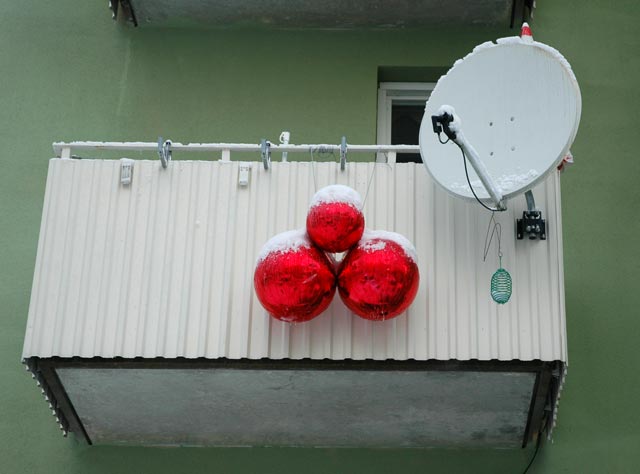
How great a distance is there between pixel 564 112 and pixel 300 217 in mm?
1919

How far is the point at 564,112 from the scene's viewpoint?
6758 mm

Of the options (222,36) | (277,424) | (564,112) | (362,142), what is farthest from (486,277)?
(222,36)

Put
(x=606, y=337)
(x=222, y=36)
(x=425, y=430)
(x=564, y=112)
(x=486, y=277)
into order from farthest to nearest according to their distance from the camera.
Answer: (x=222, y=36) < (x=606, y=337) < (x=425, y=430) < (x=486, y=277) < (x=564, y=112)

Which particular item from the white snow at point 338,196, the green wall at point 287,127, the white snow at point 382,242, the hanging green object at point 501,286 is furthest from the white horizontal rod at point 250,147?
the green wall at point 287,127

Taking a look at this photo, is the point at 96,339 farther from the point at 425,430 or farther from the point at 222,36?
the point at 222,36

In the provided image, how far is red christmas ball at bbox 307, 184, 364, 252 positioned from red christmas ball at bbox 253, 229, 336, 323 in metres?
0.10

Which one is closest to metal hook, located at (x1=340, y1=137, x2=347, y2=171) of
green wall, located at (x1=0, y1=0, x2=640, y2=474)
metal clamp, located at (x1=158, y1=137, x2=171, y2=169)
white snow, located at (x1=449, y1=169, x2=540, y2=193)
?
white snow, located at (x1=449, y1=169, x2=540, y2=193)

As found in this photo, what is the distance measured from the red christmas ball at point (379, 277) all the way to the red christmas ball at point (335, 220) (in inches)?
4.1

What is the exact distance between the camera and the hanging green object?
7.15 m

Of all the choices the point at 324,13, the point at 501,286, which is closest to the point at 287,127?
the point at 324,13

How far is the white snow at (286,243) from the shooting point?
675 centimetres

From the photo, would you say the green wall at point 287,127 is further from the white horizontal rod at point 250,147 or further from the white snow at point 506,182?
the white snow at point 506,182

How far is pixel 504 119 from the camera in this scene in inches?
283

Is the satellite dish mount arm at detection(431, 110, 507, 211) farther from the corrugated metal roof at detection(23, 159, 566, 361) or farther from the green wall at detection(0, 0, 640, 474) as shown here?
the green wall at detection(0, 0, 640, 474)
